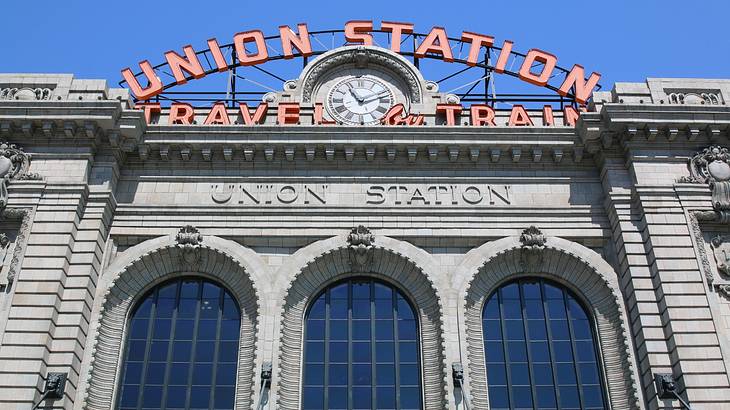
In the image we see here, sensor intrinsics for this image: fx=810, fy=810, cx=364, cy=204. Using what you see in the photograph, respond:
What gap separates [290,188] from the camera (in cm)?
3017

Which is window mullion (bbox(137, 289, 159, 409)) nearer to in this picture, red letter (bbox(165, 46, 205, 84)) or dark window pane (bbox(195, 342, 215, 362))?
dark window pane (bbox(195, 342, 215, 362))

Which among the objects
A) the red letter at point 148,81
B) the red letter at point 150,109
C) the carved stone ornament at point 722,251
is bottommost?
the carved stone ornament at point 722,251

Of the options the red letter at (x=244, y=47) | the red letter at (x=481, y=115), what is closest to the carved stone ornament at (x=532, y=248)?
the red letter at (x=481, y=115)

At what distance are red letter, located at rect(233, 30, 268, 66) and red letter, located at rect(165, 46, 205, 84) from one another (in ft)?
6.65

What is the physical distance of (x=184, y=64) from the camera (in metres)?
38.5

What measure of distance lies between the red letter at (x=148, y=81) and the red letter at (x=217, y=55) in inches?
126

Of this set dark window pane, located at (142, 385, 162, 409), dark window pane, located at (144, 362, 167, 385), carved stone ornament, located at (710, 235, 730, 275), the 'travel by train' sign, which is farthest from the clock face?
carved stone ornament, located at (710, 235, 730, 275)

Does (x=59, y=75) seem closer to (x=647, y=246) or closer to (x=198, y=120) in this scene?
(x=198, y=120)

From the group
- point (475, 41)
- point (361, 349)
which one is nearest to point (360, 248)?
point (361, 349)

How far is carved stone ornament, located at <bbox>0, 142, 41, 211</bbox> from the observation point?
1128 inches

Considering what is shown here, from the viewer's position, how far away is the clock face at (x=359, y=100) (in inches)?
1320

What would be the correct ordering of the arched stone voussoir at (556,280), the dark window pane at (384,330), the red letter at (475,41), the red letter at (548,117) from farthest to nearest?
the red letter at (475,41)
the red letter at (548,117)
the dark window pane at (384,330)
the arched stone voussoir at (556,280)

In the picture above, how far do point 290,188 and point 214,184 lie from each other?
112 inches

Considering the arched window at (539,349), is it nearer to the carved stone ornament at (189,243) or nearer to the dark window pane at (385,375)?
the dark window pane at (385,375)
